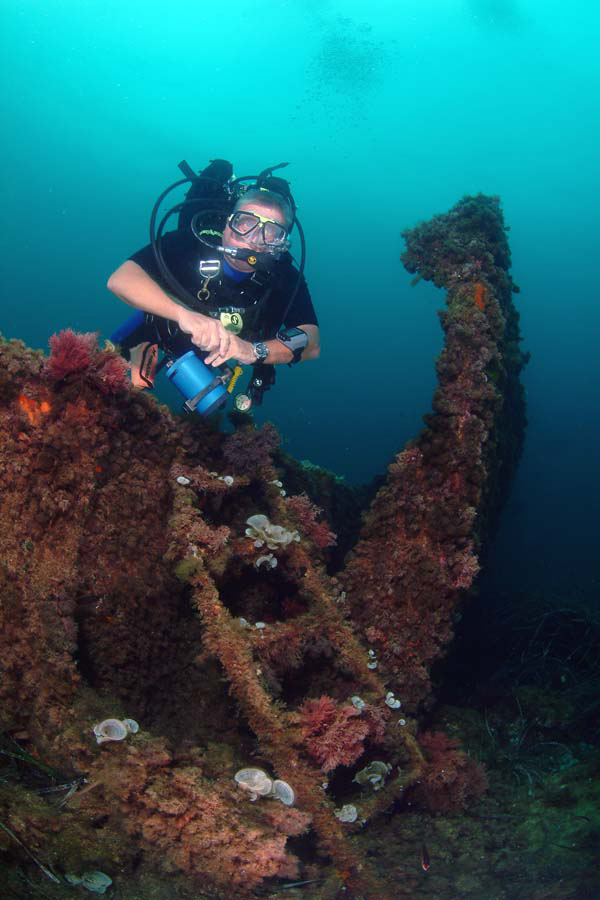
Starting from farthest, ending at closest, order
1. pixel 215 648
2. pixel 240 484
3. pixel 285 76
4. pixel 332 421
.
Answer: pixel 285 76, pixel 332 421, pixel 240 484, pixel 215 648

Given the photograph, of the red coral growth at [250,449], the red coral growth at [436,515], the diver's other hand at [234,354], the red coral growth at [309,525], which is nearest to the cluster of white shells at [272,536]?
the red coral growth at [309,525]

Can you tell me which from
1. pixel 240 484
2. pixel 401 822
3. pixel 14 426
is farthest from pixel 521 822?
pixel 14 426

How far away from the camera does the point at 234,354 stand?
3.86 meters

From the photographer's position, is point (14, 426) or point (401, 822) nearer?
point (14, 426)

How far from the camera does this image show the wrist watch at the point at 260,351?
13.6 feet

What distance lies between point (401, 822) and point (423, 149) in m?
80.2

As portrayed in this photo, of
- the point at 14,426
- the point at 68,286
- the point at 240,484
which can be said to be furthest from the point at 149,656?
the point at 68,286

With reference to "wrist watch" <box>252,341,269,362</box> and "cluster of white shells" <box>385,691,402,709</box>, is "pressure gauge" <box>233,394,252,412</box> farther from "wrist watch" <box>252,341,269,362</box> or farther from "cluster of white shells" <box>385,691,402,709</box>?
"cluster of white shells" <box>385,691,402,709</box>

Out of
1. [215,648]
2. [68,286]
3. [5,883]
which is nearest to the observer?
[5,883]

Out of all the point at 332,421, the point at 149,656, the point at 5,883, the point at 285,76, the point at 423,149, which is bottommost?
the point at 5,883

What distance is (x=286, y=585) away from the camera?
13.2 feet

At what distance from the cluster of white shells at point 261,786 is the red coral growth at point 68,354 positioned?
8.35 feet

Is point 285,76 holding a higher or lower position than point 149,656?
higher

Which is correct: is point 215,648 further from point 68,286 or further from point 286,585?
point 68,286
